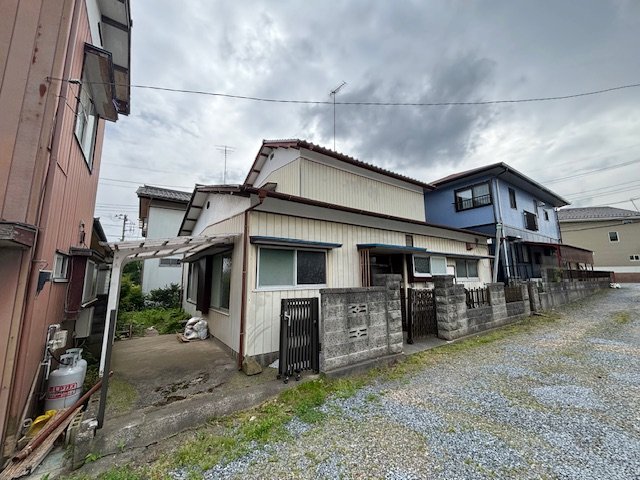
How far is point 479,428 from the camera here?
2973 millimetres

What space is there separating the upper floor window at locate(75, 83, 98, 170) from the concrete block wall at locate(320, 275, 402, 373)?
511 centimetres

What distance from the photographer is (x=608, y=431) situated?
2842 mm

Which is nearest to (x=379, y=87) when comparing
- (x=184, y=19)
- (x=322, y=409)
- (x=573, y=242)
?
(x=184, y=19)

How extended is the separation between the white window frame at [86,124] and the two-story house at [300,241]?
2.44 m

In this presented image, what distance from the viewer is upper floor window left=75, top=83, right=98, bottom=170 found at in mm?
4402

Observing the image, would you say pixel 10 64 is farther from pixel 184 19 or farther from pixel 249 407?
pixel 249 407

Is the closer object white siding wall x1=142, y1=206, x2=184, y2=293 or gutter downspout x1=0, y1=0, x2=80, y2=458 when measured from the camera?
gutter downspout x1=0, y1=0, x2=80, y2=458

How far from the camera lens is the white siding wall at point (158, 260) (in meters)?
13.8

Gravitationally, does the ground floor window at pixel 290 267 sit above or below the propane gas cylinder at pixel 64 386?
above

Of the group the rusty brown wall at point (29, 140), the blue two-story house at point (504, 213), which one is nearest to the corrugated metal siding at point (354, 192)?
the blue two-story house at point (504, 213)

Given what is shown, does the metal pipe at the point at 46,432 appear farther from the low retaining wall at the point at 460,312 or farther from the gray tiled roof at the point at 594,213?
the gray tiled roof at the point at 594,213

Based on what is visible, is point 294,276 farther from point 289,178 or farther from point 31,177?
point 289,178

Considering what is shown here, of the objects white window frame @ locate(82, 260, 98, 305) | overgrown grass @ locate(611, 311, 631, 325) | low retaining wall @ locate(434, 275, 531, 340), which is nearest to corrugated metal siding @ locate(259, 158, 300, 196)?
low retaining wall @ locate(434, 275, 531, 340)

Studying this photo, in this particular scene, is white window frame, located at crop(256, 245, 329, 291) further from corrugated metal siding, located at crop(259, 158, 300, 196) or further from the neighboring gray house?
the neighboring gray house
